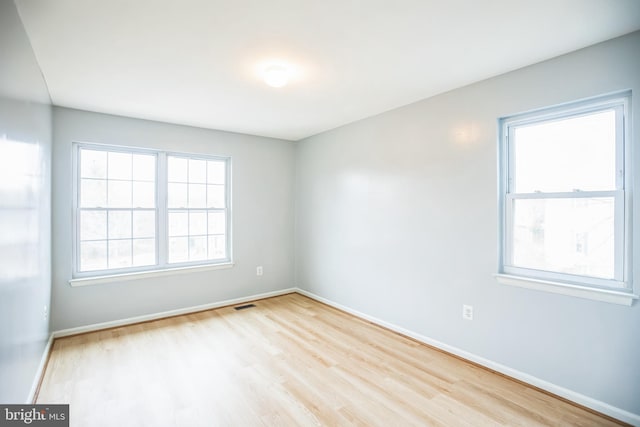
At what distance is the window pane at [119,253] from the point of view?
3.82 meters

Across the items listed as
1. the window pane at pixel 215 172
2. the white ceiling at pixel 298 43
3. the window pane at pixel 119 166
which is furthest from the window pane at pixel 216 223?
the white ceiling at pixel 298 43

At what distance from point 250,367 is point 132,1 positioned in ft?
9.15

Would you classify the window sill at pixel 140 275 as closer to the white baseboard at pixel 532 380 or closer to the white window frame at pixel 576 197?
the white baseboard at pixel 532 380

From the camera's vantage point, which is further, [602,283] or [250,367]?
[250,367]

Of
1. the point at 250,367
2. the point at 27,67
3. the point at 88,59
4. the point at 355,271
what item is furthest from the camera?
the point at 355,271

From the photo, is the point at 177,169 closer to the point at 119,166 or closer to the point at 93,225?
the point at 119,166

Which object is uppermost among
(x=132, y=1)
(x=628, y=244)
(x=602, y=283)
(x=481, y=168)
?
(x=132, y=1)

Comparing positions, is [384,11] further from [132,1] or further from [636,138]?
[636,138]

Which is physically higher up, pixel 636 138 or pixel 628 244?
pixel 636 138

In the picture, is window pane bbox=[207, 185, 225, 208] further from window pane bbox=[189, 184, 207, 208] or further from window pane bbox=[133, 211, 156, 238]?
window pane bbox=[133, 211, 156, 238]

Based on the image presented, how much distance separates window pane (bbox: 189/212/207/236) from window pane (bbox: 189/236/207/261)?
3.4 inches

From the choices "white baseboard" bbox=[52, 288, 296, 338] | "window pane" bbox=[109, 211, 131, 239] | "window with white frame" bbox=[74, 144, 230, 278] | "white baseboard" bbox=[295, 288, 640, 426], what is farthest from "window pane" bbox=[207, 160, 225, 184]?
"white baseboard" bbox=[295, 288, 640, 426]

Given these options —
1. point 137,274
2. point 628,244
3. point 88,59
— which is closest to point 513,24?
point 628,244

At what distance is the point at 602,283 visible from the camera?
7.28 ft
